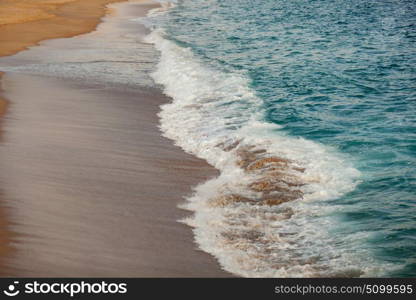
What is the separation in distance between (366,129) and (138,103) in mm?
6015

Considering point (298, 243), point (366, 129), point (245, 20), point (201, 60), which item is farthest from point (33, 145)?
point (245, 20)

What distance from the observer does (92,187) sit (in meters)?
10.4

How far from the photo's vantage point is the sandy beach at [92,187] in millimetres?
7891

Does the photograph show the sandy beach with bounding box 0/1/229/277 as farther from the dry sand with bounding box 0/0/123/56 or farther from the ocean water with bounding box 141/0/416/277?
the dry sand with bounding box 0/0/123/56

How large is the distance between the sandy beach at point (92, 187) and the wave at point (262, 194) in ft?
1.23

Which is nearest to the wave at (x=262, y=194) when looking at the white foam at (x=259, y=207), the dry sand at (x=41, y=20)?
the white foam at (x=259, y=207)

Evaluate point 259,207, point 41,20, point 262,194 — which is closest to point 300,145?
point 262,194

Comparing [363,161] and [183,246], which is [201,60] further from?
[183,246]

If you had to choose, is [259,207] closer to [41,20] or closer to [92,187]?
[92,187]

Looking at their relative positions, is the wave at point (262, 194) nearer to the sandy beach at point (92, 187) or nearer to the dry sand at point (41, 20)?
the sandy beach at point (92, 187)

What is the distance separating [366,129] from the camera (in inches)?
561

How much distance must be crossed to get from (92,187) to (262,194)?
279cm

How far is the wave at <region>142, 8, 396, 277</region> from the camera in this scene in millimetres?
8086

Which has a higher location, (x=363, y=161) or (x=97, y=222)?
(x=363, y=161)
